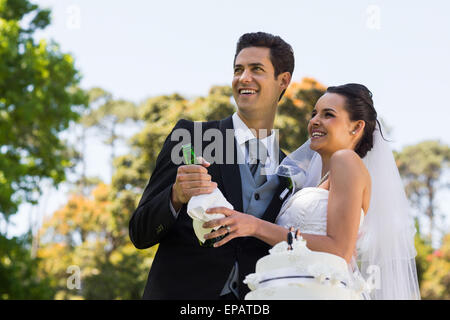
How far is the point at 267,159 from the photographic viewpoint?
444 cm

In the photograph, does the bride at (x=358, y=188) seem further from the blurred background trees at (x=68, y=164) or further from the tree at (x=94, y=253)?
the tree at (x=94, y=253)

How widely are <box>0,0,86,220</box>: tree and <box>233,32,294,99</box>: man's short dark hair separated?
11286 mm

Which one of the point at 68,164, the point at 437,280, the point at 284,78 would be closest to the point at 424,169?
the point at 437,280

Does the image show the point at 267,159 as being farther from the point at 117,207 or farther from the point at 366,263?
the point at 117,207

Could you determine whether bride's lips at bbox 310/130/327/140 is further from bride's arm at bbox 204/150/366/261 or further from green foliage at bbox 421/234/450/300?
green foliage at bbox 421/234/450/300

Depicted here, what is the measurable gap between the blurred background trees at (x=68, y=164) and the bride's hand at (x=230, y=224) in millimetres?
8811

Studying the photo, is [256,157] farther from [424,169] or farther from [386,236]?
[424,169]

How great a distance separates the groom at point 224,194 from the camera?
3.76 m

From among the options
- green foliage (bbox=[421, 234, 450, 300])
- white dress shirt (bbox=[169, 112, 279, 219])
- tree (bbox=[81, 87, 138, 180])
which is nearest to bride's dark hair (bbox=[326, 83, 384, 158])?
white dress shirt (bbox=[169, 112, 279, 219])

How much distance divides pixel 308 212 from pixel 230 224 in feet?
2.79

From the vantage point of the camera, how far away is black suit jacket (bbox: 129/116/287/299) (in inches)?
149

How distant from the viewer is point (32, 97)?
15820 mm

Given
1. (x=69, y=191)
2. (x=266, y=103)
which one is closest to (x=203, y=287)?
(x=266, y=103)
